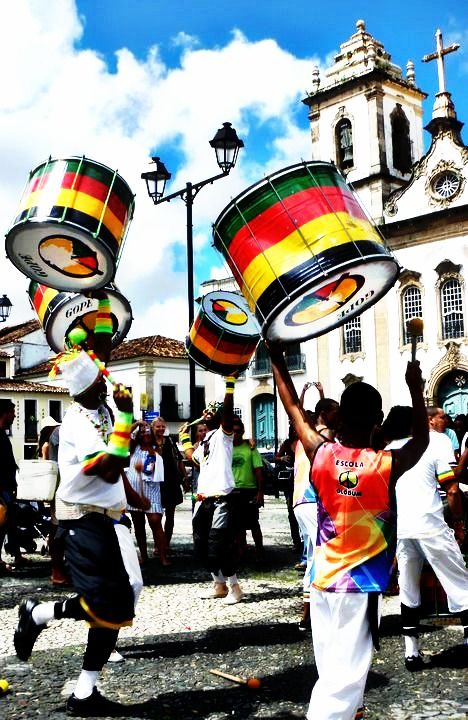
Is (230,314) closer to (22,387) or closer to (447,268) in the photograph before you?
(447,268)

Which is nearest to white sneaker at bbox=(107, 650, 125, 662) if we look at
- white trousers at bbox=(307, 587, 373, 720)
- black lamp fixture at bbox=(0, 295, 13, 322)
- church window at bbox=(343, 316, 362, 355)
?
white trousers at bbox=(307, 587, 373, 720)

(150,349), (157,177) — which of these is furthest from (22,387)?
(157,177)

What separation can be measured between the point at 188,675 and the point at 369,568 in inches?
83.8

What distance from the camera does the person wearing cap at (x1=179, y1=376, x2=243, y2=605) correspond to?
741cm

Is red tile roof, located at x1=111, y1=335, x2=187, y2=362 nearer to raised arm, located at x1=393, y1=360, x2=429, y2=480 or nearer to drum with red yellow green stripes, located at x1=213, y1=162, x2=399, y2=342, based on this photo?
drum with red yellow green stripes, located at x1=213, y1=162, x2=399, y2=342

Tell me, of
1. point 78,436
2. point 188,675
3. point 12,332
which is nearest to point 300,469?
point 188,675

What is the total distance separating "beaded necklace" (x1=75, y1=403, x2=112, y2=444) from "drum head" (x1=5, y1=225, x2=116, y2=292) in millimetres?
1004

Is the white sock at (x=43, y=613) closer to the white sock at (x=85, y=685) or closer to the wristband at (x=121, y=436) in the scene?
the white sock at (x=85, y=685)

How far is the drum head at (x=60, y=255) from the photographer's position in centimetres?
503

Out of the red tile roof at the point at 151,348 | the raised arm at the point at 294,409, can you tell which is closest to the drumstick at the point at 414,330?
the raised arm at the point at 294,409

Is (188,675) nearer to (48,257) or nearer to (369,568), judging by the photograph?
(369,568)

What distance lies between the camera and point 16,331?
5791 centimetres

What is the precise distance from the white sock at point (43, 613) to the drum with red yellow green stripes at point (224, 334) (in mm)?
3354

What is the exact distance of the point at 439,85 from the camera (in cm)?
3269
